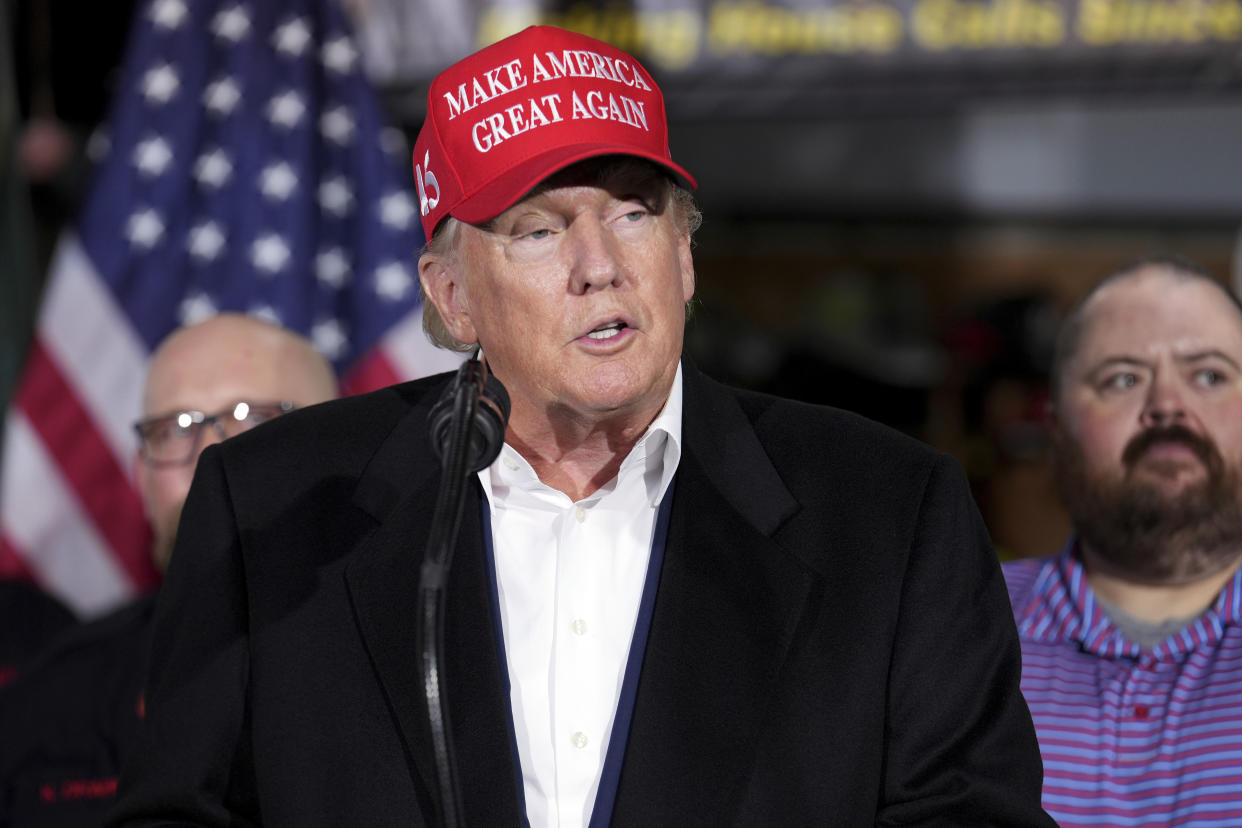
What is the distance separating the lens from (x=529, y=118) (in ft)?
4.94

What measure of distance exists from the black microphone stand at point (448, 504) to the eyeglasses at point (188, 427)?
1.24m

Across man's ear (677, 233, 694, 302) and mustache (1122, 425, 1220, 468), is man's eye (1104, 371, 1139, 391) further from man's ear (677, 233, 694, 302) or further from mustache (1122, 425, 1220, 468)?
man's ear (677, 233, 694, 302)

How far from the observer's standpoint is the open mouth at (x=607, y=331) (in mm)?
1484

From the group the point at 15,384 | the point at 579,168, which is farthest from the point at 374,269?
the point at 579,168

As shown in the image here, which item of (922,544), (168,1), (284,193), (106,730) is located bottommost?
(106,730)

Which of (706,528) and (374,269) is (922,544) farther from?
(374,269)

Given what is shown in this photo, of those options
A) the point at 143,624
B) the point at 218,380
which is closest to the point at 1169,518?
the point at 218,380

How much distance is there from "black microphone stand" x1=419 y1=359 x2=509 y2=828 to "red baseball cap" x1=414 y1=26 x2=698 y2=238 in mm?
283

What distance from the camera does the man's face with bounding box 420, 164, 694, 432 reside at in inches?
58.2

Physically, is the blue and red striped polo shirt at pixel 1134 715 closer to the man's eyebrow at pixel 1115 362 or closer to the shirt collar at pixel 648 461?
the man's eyebrow at pixel 1115 362

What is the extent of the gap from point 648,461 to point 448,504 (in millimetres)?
454

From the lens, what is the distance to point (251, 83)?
342cm

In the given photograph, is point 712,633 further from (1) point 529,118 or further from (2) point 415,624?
(1) point 529,118

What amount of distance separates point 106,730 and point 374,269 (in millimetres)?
1287
